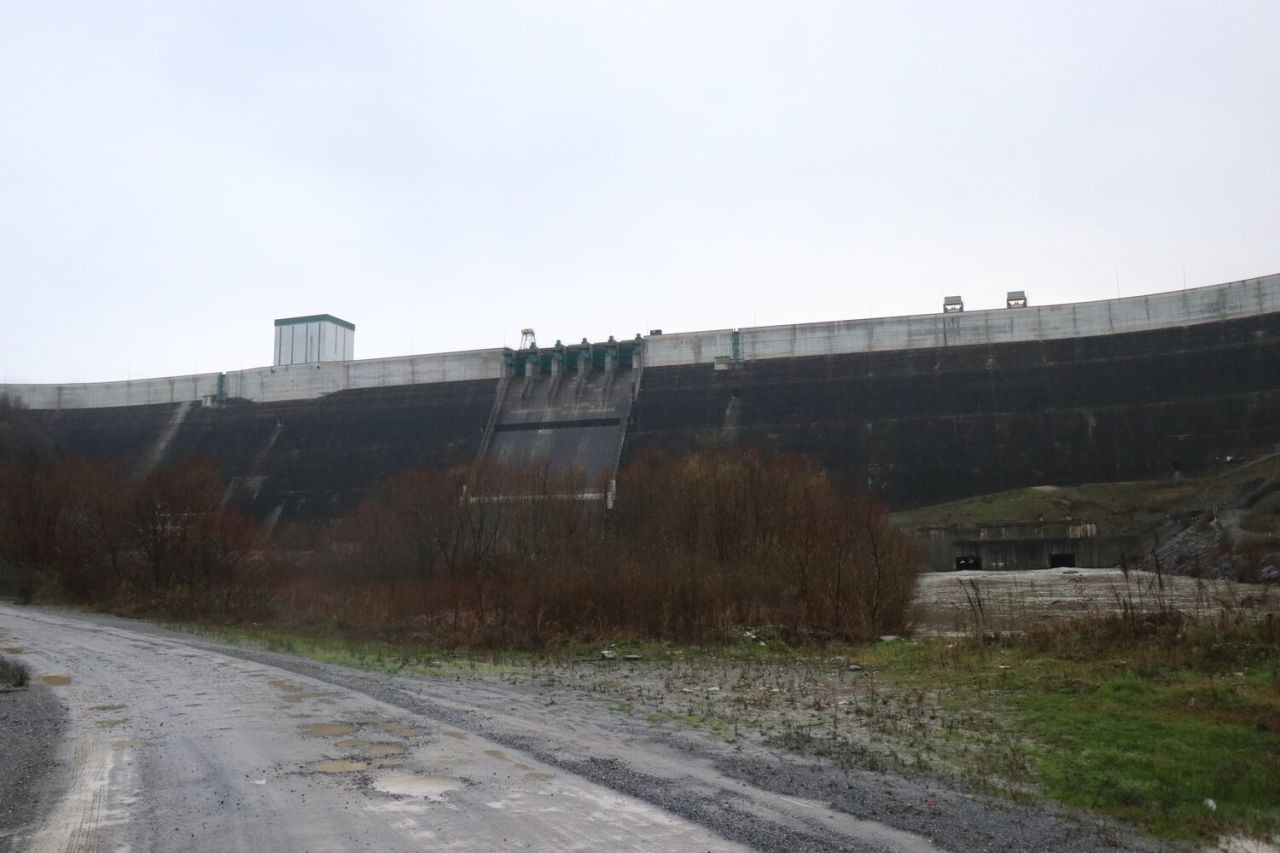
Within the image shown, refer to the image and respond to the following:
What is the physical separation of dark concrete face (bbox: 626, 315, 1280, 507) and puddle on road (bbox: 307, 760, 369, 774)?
39741mm

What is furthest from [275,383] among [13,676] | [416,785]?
[416,785]

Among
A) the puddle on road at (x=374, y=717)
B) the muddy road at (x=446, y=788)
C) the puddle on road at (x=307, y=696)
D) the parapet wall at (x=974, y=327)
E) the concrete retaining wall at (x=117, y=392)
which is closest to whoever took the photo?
the muddy road at (x=446, y=788)

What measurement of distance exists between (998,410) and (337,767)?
4550cm

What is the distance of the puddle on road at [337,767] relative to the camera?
22.2 feet

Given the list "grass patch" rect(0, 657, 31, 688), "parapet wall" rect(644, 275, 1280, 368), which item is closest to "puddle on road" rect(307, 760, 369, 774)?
"grass patch" rect(0, 657, 31, 688)

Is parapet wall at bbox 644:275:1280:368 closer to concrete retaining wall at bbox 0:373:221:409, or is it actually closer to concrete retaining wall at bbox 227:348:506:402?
concrete retaining wall at bbox 227:348:506:402

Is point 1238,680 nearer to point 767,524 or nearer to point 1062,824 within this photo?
point 1062,824

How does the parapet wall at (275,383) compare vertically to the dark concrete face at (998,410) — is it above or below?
above

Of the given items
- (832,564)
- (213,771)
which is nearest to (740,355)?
(832,564)

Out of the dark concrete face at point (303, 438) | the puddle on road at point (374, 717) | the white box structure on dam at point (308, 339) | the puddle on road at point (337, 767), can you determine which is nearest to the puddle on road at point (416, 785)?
the puddle on road at point (337, 767)

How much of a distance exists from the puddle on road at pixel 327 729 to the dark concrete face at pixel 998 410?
38457 millimetres

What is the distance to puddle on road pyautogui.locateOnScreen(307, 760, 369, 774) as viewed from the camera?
6.76m

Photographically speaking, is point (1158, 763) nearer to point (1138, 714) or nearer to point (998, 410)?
point (1138, 714)

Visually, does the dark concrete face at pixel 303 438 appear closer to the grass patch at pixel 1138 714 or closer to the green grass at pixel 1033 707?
the green grass at pixel 1033 707
